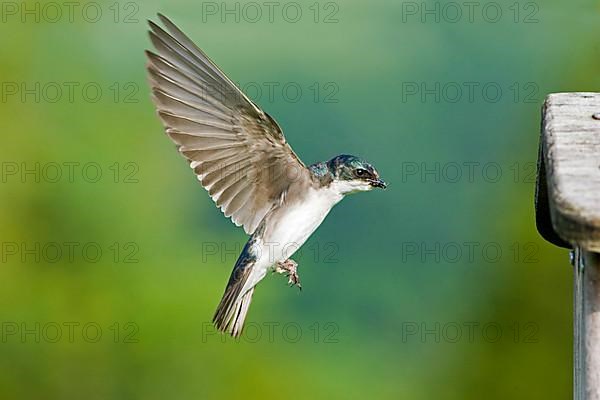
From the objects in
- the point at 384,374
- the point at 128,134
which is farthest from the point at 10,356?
the point at 384,374

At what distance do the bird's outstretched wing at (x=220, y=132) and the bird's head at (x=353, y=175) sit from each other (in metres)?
0.07

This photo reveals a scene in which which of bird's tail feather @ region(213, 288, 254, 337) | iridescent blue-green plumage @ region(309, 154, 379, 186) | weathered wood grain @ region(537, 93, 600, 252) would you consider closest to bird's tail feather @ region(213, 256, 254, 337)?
bird's tail feather @ region(213, 288, 254, 337)

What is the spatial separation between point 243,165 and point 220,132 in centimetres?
6

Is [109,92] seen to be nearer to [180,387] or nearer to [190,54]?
[180,387]

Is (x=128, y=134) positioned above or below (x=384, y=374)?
above

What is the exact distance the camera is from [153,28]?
4.54ft

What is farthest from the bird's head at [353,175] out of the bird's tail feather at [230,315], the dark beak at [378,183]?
the bird's tail feather at [230,315]

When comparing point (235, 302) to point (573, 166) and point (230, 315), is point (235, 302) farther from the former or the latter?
point (573, 166)

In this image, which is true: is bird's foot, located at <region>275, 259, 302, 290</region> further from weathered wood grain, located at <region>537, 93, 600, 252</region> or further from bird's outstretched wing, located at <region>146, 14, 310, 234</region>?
weathered wood grain, located at <region>537, 93, 600, 252</region>

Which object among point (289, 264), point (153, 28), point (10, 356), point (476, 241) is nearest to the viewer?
point (153, 28)

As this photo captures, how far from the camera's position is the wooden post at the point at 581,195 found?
0.78 metres

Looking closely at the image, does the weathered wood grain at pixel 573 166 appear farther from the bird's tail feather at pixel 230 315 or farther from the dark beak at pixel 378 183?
the bird's tail feather at pixel 230 315

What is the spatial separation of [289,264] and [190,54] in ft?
1.12

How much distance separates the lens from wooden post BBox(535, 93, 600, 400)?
78 cm
